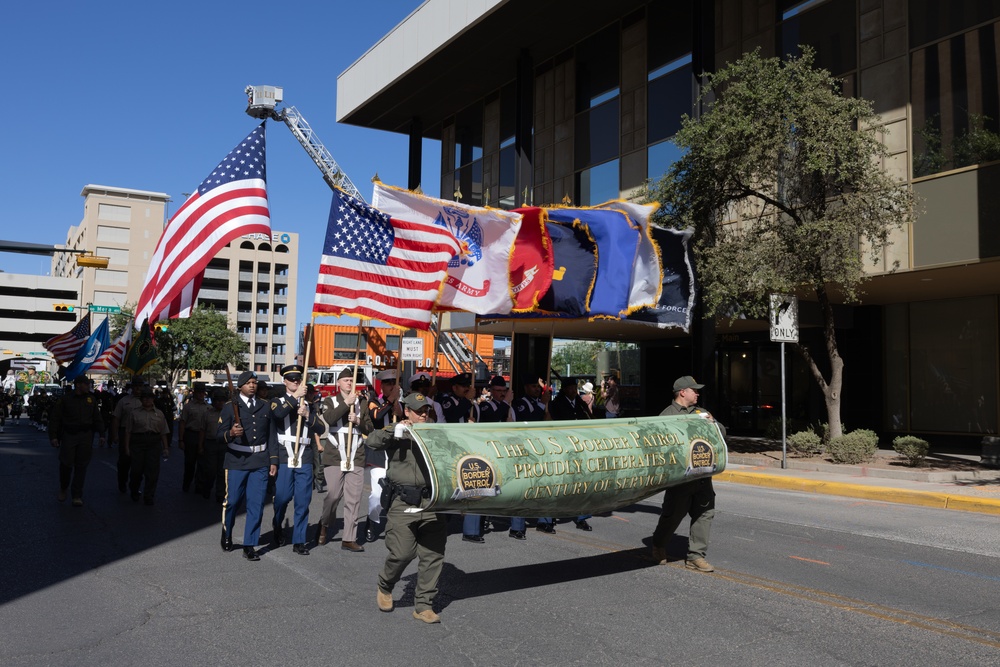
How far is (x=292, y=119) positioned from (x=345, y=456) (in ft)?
139

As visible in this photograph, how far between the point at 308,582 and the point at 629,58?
24.2m

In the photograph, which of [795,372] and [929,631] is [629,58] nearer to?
[795,372]

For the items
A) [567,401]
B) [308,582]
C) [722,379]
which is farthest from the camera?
[722,379]

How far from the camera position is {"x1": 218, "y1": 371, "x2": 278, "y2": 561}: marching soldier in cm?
866

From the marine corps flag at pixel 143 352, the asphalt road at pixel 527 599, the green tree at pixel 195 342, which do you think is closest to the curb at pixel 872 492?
the asphalt road at pixel 527 599

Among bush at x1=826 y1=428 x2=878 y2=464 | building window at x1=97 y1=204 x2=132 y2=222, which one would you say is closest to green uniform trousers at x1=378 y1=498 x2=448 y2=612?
bush at x1=826 y1=428 x2=878 y2=464

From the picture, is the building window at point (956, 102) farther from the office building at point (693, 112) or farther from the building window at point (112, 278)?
the building window at point (112, 278)

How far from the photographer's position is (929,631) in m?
5.95

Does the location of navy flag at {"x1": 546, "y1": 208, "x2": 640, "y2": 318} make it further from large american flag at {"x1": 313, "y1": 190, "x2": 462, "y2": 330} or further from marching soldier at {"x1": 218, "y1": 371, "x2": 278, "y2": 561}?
marching soldier at {"x1": 218, "y1": 371, "x2": 278, "y2": 561}

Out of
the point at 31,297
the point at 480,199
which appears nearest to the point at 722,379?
the point at 480,199

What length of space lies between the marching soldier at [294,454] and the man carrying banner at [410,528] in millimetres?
2563

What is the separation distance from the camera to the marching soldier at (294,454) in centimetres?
878

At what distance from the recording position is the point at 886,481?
50.8ft

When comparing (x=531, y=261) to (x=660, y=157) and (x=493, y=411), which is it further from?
(x=660, y=157)
